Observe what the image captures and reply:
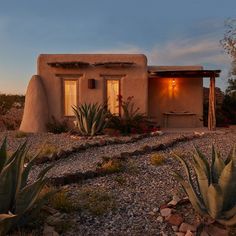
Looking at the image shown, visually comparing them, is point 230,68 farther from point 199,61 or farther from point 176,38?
point 176,38

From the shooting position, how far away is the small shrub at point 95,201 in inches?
205

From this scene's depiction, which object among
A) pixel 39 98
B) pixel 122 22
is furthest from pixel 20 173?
pixel 39 98

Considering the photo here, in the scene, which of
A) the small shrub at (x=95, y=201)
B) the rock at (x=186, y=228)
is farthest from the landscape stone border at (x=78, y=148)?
the rock at (x=186, y=228)

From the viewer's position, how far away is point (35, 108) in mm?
15562

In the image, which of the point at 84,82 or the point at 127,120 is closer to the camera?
the point at 127,120

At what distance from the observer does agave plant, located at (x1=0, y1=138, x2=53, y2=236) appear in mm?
4016

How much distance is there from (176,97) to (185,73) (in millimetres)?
1958

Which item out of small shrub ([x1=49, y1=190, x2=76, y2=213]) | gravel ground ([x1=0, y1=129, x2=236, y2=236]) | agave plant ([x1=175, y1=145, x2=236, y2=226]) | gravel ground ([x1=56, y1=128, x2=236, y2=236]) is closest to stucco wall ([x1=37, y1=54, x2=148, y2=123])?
gravel ground ([x1=0, y1=129, x2=236, y2=236])

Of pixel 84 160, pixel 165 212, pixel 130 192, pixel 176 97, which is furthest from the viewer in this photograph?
pixel 176 97

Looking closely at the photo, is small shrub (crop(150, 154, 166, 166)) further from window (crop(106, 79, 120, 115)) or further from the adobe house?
window (crop(106, 79, 120, 115))

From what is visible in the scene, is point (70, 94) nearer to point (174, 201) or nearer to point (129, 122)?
point (129, 122)

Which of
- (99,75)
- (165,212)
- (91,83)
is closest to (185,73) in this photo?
(99,75)

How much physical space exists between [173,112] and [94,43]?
4570 mm

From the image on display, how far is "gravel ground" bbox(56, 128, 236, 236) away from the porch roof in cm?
757
